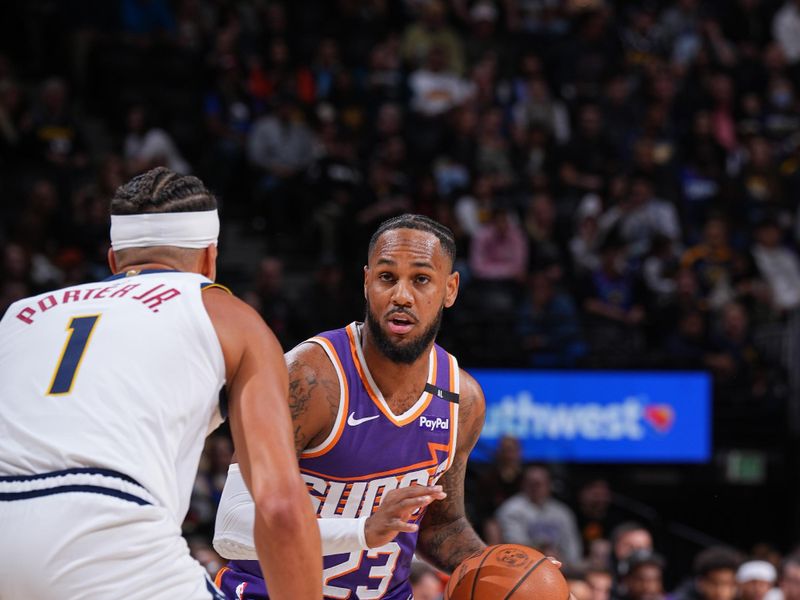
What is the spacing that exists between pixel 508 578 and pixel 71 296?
186cm

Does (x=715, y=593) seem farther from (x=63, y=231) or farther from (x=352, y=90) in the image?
(x=352, y=90)

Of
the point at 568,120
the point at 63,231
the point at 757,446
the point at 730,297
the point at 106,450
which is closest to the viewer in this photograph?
the point at 106,450

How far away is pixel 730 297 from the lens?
45.8 ft

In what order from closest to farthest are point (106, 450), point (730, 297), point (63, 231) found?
point (106, 450)
point (63, 231)
point (730, 297)

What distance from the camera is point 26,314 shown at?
330cm

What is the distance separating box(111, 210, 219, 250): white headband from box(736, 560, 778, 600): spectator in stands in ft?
22.7

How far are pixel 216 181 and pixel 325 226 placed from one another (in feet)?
4.40

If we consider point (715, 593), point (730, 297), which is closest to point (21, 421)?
point (715, 593)

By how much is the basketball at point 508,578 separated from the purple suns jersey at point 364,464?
0.28 metres

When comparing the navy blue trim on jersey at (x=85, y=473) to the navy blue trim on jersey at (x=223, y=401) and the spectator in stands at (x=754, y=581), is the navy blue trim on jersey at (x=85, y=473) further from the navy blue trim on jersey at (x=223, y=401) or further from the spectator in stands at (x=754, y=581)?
the spectator in stands at (x=754, y=581)

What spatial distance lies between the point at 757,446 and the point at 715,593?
4.06 m

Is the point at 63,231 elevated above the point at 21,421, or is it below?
below

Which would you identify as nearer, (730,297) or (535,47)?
(730,297)

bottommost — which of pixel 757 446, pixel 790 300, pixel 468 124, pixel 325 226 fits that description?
pixel 757 446
